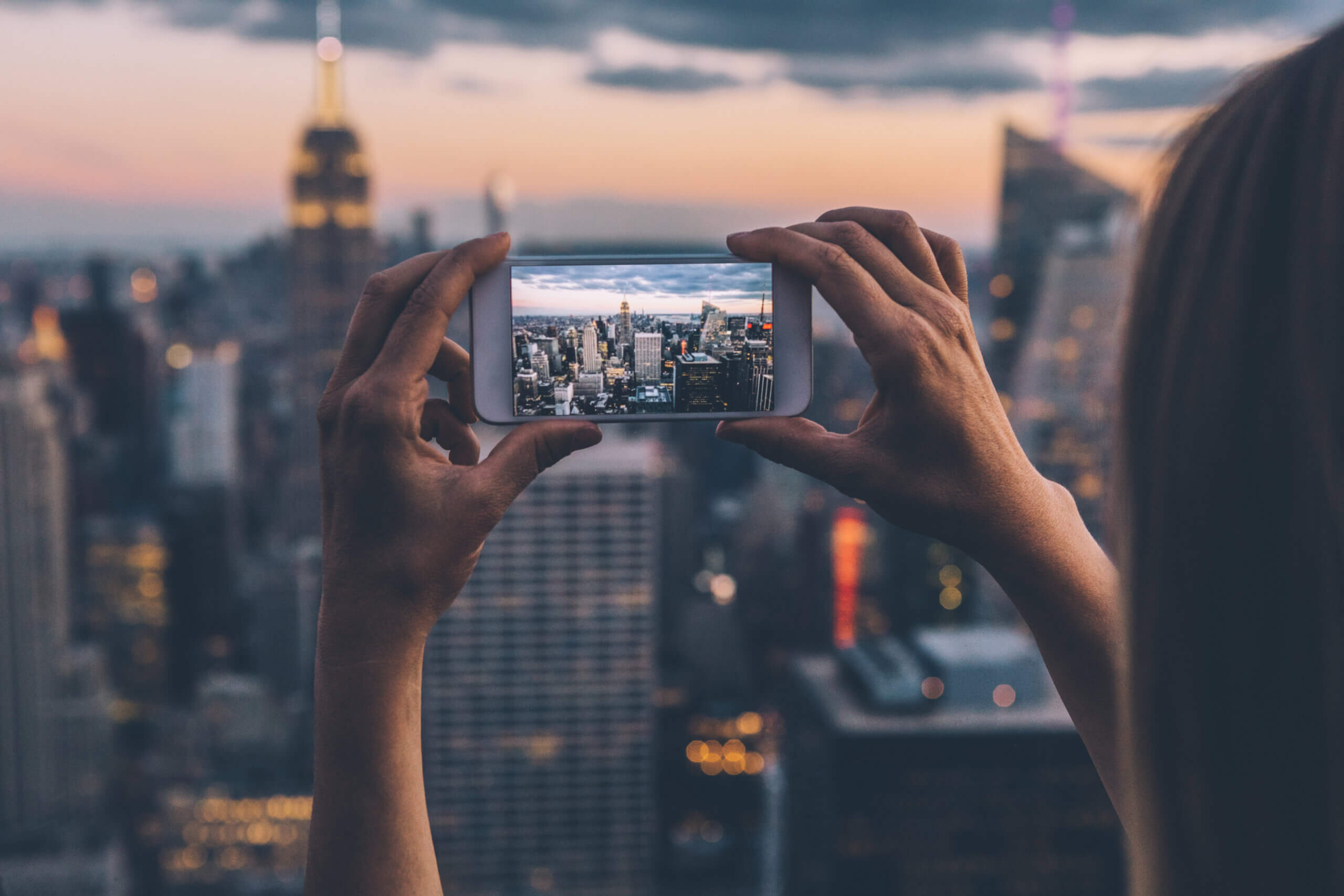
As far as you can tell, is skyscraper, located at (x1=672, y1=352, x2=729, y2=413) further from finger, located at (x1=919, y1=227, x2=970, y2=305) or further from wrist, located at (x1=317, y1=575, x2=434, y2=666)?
wrist, located at (x1=317, y1=575, x2=434, y2=666)

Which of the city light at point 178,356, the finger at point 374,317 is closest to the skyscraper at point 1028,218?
the finger at point 374,317

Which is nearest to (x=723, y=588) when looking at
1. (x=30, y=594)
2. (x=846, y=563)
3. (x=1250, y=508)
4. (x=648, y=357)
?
(x=846, y=563)

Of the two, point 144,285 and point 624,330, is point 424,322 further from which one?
point 144,285

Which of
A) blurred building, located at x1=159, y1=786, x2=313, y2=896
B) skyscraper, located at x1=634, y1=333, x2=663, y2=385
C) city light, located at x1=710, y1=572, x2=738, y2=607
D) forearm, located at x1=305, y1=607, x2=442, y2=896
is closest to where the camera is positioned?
forearm, located at x1=305, y1=607, x2=442, y2=896

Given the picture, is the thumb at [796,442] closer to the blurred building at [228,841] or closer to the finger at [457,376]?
the finger at [457,376]

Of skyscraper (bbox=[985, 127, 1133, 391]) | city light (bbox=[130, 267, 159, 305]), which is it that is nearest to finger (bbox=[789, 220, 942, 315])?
skyscraper (bbox=[985, 127, 1133, 391])

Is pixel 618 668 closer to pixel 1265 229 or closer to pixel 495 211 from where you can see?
pixel 495 211

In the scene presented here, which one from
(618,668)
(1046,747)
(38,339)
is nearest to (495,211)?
(618,668)
